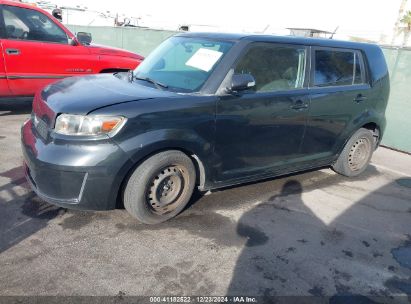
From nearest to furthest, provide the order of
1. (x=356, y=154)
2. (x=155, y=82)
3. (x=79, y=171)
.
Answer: (x=79, y=171) < (x=155, y=82) < (x=356, y=154)

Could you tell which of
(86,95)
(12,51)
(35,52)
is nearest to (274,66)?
(86,95)

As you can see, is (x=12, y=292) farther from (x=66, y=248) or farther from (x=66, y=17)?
(x=66, y=17)

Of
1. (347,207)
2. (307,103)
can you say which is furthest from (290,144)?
(347,207)

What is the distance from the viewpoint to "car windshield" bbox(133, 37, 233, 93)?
370 cm

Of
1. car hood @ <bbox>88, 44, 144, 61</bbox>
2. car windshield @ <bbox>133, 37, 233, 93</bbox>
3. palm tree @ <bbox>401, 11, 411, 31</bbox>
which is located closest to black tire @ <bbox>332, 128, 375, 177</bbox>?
car windshield @ <bbox>133, 37, 233, 93</bbox>

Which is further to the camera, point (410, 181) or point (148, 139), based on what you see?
point (410, 181)

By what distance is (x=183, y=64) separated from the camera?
3.97 metres

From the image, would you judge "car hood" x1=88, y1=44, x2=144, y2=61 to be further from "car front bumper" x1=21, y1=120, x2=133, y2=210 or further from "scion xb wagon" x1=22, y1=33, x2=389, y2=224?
"car front bumper" x1=21, y1=120, x2=133, y2=210

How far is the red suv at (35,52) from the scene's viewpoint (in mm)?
6196

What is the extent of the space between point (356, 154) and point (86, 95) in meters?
3.76

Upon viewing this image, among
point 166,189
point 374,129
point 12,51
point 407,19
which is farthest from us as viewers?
point 407,19

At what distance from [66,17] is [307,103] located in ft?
53.7

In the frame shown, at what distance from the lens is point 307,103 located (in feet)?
13.8

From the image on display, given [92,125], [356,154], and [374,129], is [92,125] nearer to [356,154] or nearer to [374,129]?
[356,154]
